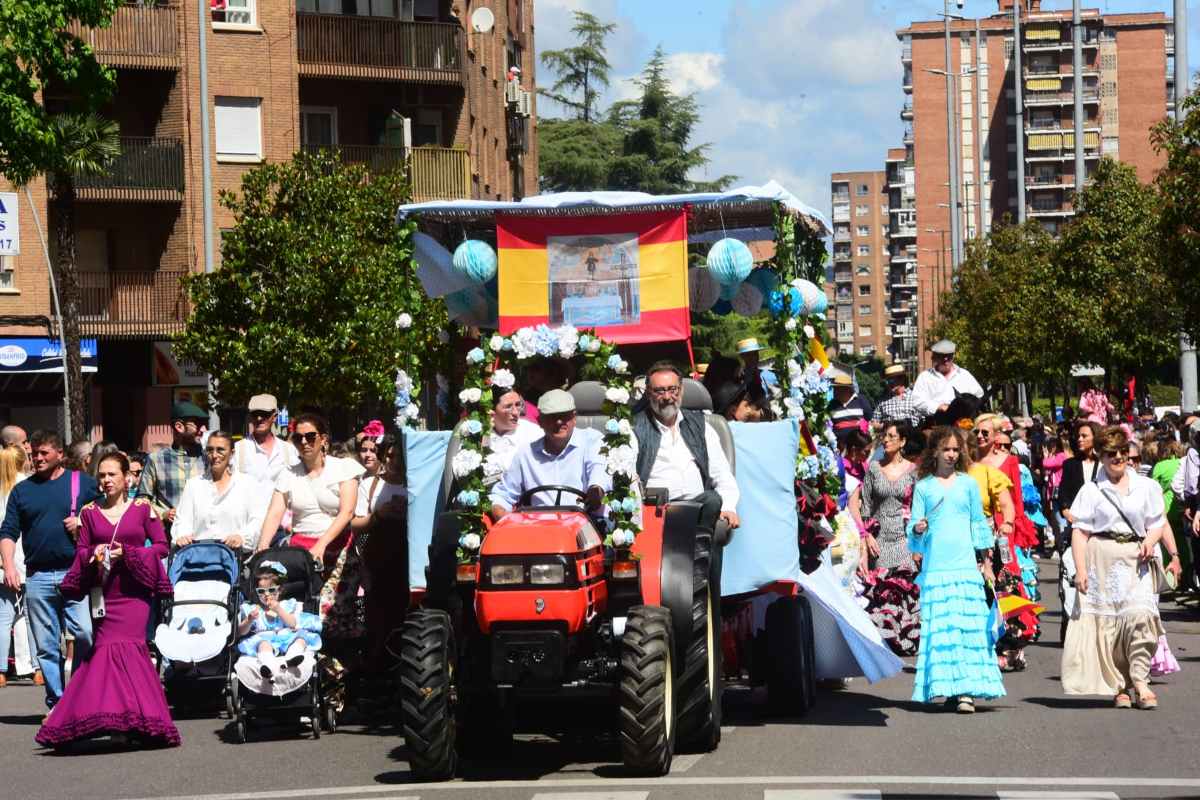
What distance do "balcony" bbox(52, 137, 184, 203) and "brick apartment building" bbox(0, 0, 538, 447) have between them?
3 centimetres

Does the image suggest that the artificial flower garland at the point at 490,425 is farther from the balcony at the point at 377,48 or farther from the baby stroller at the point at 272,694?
the balcony at the point at 377,48

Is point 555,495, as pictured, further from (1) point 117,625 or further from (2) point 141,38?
(2) point 141,38

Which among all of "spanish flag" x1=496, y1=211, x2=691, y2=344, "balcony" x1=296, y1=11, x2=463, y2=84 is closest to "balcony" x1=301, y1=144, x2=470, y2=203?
"balcony" x1=296, y1=11, x2=463, y2=84

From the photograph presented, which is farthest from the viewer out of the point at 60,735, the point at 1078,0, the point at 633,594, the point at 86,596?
→ the point at 1078,0

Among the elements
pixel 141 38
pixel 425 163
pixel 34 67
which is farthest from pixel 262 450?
pixel 425 163

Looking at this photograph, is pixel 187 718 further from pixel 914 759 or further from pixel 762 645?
pixel 914 759

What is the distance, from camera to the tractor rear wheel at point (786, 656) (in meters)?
13.0

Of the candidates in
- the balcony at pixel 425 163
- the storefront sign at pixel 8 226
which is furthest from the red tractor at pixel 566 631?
the balcony at pixel 425 163

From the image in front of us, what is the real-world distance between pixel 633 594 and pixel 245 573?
373 centimetres

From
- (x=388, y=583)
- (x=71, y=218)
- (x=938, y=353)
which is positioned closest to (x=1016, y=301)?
(x=71, y=218)

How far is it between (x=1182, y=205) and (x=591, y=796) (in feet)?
61.8

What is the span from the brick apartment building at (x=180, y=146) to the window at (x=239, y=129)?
33mm

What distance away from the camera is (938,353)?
19969 millimetres

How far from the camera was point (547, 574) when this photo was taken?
10.5 meters
